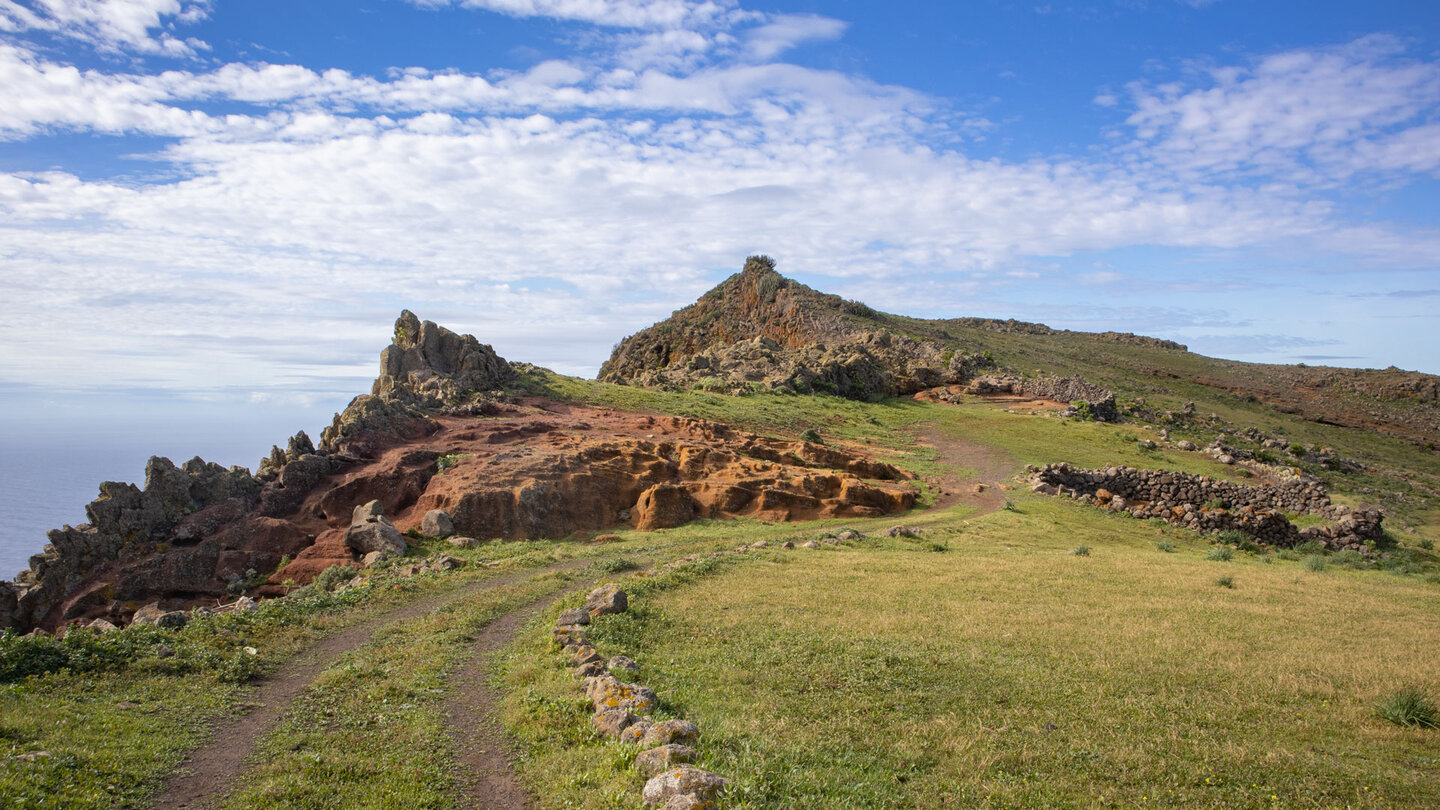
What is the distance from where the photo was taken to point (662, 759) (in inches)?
271

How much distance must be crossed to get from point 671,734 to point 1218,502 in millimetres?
27585

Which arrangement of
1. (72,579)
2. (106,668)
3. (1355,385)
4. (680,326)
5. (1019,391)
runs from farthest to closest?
(680,326)
(1355,385)
(1019,391)
(72,579)
(106,668)

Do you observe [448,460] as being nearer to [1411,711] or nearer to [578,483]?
[578,483]

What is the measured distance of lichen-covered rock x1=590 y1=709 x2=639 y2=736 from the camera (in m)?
7.93

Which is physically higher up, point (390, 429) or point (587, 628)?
point (390, 429)

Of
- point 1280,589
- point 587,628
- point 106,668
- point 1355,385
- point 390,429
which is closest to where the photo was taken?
point 106,668

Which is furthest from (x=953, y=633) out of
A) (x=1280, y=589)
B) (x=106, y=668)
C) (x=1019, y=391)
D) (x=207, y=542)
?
(x=1019, y=391)

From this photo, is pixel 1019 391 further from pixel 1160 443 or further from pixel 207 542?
pixel 207 542

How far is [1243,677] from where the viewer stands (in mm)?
10109

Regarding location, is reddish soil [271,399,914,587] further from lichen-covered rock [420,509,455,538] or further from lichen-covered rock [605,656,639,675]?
lichen-covered rock [605,656,639,675]

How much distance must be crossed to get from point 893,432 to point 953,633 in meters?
30.3

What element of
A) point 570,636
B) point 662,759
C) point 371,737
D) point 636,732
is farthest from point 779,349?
point 662,759

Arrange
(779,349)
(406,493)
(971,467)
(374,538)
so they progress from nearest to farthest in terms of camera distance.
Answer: (374,538), (406,493), (971,467), (779,349)

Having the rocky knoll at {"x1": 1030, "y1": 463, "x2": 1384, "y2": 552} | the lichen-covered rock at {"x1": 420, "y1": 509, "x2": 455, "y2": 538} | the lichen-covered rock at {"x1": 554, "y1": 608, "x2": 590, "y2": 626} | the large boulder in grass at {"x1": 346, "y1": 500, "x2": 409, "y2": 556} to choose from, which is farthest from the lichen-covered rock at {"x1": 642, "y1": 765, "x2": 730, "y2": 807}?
the rocky knoll at {"x1": 1030, "y1": 463, "x2": 1384, "y2": 552}
